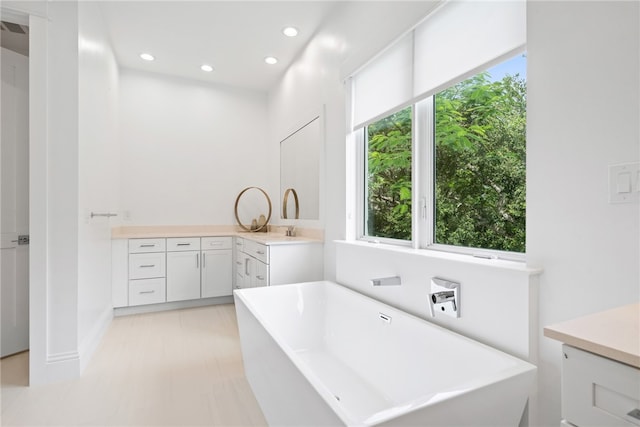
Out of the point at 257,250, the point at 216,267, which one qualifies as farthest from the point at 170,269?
the point at 257,250

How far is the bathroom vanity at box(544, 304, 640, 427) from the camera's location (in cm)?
58

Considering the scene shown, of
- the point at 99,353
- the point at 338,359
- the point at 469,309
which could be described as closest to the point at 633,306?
the point at 469,309

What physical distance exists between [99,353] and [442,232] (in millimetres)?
2670

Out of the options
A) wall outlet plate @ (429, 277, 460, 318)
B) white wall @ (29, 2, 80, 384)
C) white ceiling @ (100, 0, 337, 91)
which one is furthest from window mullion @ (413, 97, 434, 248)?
white wall @ (29, 2, 80, 384)

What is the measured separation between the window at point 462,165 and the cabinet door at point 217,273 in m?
2.24

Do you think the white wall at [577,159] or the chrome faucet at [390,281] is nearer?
the white wall at [577,159]

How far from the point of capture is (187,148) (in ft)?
13.7

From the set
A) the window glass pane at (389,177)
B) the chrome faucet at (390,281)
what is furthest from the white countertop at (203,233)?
the chrome faucet at (390,281)

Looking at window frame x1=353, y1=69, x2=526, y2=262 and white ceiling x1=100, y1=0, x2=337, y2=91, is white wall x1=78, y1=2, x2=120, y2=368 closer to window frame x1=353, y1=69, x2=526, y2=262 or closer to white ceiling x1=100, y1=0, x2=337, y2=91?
white ceiling x1=100, y1=0, x2=337, y2=91

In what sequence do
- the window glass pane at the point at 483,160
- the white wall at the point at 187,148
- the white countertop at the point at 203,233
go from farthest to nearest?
the white wall at the point at 187,148 → the white countertop at the point at 203,233 → the window glass pane at the point at 483,160

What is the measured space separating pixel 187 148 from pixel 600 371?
437 cm

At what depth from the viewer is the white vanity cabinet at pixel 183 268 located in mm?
3582

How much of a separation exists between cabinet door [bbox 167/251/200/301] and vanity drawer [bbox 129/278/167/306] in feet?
0.23

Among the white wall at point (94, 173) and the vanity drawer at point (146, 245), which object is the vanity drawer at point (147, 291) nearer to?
the white wall at point (94, 173)
